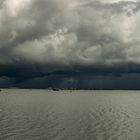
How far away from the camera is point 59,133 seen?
206 ft

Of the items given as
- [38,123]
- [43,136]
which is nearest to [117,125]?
[38,123]

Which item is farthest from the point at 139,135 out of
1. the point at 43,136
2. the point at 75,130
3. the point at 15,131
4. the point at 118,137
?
the point at 15,131

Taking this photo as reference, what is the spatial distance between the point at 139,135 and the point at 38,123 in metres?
25.6

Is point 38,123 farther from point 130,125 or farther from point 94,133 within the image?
point 130,125

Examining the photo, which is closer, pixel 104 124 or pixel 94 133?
pixel 94 133

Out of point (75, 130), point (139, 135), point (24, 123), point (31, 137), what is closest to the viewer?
point (31, 137)

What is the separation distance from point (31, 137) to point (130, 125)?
Result: 96.4 ft

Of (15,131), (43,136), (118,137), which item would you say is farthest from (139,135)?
(15,131)

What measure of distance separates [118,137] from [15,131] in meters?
20.7

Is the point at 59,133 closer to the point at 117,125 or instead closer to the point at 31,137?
the point at 31,137

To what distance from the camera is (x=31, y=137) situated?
57.6 m

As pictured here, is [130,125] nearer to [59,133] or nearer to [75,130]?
[75,130]

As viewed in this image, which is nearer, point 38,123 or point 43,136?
point 43,136

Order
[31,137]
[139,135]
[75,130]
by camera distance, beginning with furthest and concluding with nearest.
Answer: [75,130] < [139,135] < [31,137]
